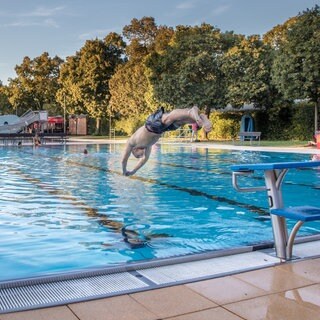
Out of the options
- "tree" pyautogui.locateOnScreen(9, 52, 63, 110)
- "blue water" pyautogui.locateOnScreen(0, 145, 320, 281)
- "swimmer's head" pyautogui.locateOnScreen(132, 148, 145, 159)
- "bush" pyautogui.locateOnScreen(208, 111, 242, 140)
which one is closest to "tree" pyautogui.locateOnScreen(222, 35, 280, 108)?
"bush" pyautogui.locateOnScreen(208, 111, 242, 140)

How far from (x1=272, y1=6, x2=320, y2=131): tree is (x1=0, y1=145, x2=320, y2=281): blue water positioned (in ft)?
38.9

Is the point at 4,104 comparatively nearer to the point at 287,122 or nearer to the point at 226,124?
the point at 226,124

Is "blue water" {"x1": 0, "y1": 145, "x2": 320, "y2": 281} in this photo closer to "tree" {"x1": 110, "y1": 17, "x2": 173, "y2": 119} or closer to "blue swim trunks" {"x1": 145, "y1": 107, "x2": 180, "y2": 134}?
"blue swim trunks" {"x1": 145, "y1": 107, "x2": 180, "y2": 134}

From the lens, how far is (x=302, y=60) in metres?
25.2

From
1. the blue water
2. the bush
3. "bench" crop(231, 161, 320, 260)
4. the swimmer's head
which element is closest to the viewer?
"bench" crop(231, 161, 320, 260)

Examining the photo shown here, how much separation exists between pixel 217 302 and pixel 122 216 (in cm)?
480

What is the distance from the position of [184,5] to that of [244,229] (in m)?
30.3

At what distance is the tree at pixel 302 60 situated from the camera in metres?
24.5

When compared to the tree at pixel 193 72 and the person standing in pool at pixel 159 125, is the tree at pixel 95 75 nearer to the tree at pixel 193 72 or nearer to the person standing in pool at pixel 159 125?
the tree at pixel 193 72

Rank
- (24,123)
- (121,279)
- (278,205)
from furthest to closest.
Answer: (24,123) → (278,205) → (121,279)

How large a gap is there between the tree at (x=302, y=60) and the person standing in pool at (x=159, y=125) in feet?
66.4

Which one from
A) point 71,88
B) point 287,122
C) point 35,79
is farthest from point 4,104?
point 287,122

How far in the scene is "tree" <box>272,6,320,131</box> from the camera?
2445 centimetres

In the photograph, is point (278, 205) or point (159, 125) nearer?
point (278, 205)
